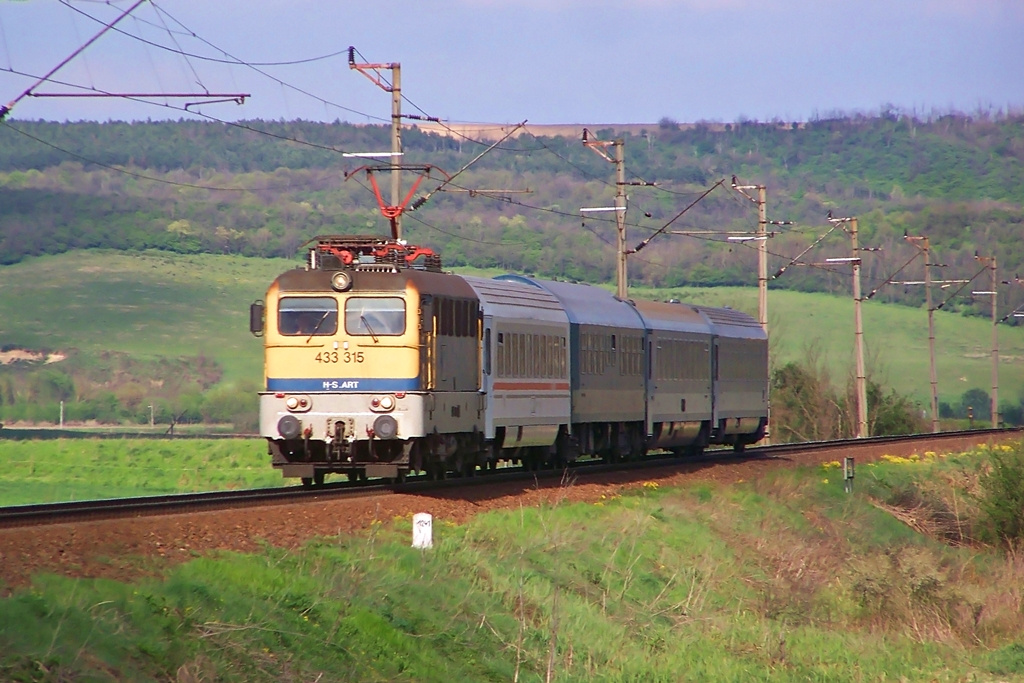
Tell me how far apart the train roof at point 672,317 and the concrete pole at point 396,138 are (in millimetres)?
5986

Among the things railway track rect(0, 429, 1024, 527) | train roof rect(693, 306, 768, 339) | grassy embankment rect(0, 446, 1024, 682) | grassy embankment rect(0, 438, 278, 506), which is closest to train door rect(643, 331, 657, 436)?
railway track rect(0, 429, 1024, 527)

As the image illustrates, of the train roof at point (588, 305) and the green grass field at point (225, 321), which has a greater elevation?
the green grass field at point (225, 321)

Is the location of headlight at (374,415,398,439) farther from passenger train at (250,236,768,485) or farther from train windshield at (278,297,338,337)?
train windshield at (278,297,338,337)

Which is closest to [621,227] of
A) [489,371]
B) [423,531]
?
[489,371]

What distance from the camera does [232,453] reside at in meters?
58.8

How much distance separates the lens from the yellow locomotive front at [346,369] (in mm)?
21906

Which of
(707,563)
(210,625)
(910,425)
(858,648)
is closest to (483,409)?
(707,563)

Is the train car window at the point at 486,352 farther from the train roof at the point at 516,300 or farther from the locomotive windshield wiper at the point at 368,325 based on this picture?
the locomotive windshield wiper at the point at 368,325

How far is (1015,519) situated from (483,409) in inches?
584

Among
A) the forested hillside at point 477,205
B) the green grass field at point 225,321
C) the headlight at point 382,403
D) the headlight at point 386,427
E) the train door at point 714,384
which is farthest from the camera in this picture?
the forested hillside at point 477,205

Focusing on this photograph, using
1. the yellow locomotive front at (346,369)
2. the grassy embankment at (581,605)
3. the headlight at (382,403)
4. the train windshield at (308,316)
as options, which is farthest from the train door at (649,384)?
the headlight at (382,403)

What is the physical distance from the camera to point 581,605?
1792 centimetres

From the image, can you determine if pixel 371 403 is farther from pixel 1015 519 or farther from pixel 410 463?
pixel 1015 519

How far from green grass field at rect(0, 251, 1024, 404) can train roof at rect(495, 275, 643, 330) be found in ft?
288
